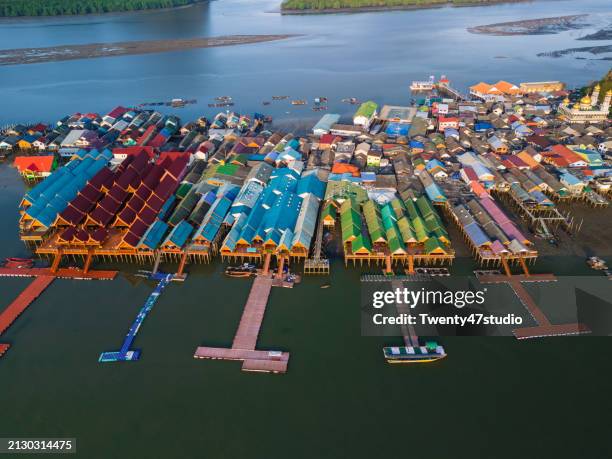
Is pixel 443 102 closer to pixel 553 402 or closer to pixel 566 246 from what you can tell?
pixel 566 246

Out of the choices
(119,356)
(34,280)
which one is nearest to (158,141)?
(34,280)

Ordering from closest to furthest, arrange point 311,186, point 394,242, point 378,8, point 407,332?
point 407,332, point 394,242, point 311,186, point 378,8

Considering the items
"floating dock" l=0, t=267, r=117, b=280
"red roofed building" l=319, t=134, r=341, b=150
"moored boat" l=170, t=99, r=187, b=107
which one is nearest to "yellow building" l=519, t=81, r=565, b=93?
"red roofed building" l=319, t=134, r=341, b=150

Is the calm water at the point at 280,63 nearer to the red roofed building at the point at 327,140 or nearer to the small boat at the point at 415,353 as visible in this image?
the red roofed building at the point at 327,140

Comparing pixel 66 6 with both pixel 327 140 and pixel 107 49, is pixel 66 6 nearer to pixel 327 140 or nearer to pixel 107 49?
pixel 107 49

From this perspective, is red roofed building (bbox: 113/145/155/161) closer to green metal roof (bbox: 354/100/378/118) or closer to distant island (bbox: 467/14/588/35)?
green metal roof (bbox: 354/100/378/118)

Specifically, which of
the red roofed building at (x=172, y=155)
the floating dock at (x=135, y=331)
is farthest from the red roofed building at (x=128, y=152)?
the floating dock at (x=135, y=331)
